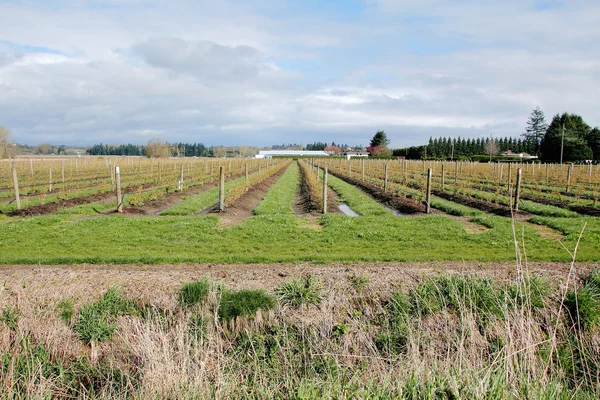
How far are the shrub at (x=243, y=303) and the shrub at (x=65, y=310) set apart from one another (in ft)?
6.39

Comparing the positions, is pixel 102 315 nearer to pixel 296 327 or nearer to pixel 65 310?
pixel 65 310

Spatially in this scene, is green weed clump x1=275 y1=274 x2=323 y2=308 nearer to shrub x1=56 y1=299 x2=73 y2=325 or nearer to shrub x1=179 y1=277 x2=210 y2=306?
shrub x1=179 y1=277 x2=210 y2=306

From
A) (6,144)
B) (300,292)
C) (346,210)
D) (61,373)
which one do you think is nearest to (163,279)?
(61,373)

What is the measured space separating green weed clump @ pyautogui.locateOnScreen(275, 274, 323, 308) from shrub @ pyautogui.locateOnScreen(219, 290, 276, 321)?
0.18 metres

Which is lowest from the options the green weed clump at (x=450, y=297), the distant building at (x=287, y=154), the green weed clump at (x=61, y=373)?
the green weed clump at (x=61, y=373)

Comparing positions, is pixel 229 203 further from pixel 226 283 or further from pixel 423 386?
pixel 423 386

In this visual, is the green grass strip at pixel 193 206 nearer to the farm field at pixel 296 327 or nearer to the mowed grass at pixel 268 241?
the mowed grass at pixel 268 241

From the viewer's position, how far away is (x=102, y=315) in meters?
5.58

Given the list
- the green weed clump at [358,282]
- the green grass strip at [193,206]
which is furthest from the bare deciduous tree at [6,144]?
the green weed clump at [358,282]

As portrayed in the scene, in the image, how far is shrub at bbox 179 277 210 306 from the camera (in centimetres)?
576

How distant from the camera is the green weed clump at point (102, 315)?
17.7 feet

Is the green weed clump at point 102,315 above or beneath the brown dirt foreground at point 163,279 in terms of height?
beneath

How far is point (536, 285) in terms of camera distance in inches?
235

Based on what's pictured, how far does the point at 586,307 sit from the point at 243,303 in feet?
15.3
